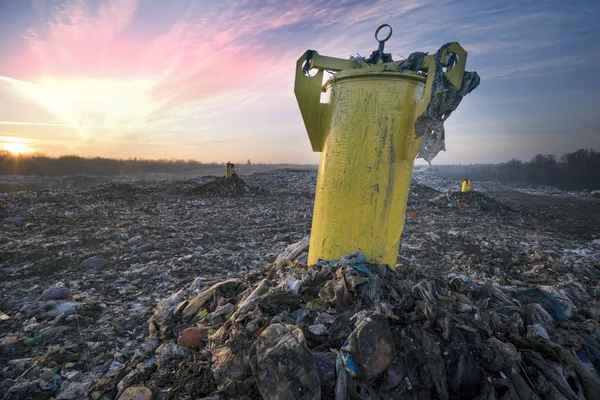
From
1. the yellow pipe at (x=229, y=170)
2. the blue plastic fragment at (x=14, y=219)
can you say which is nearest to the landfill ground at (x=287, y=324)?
the blue plastic fragment at (x=14, y=219)

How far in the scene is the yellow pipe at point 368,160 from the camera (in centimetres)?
186

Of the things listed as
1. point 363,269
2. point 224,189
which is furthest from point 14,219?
point 363,269

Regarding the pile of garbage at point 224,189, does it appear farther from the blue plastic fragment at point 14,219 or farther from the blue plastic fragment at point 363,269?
the blue plastic fragment at point 363,269

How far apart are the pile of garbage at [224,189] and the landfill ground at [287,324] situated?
17.6 ft

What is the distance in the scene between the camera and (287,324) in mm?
1554

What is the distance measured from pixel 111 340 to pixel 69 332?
1.33 feet

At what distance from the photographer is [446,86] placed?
180cm

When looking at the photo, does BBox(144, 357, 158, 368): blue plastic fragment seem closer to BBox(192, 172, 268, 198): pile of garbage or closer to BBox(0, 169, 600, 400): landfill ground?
BBox(0, 169, 600, 400): landfill ground

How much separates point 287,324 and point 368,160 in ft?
3.41

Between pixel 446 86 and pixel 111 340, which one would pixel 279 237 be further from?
pixel 446 86

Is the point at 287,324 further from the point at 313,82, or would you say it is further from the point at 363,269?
the point at 313,82

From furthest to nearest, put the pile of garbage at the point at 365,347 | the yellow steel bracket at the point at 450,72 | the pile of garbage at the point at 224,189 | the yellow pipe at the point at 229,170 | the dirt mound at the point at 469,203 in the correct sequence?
the yellow pipe at the point at 229,170 < the pile of garbage at the point at 224,189 < the dirt mound at the point at 469,203 < the yellow steel bracket at the point at 450,72 < the pile of garbage at the point at 365,347

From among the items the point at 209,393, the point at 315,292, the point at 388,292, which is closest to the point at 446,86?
the point at 388,292

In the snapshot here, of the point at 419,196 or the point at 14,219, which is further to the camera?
the point at 419,196
